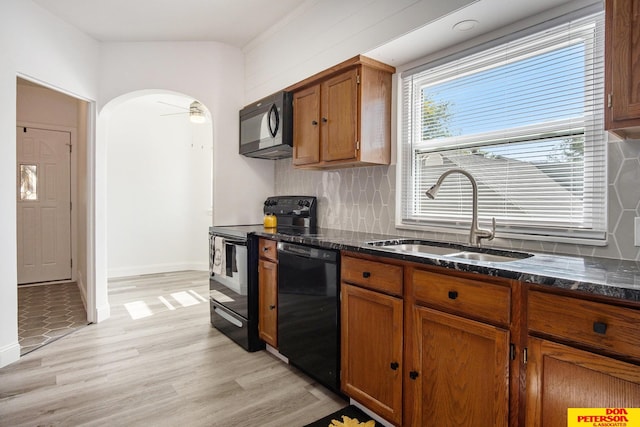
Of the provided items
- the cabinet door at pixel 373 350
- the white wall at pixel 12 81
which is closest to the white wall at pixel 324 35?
the cabinet door at pixel 373 350

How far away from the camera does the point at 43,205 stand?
5.02 metres

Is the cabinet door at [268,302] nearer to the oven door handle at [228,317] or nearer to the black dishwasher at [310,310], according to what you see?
the black dishwasher at [310,310]

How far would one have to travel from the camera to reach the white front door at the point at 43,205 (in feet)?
16.1

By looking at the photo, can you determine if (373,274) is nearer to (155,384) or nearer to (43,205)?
(155,384)

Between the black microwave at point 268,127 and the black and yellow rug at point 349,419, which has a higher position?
→ the black microwave at point 268,127

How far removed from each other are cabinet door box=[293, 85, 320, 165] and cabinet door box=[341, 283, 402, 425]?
1.20 m

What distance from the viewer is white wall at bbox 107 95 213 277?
5.50 m

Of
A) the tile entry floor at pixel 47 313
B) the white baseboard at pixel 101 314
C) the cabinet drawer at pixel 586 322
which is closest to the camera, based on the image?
the cabinet drawer at pixel 586 322

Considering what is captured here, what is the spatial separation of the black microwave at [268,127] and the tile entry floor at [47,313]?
2.40 metres

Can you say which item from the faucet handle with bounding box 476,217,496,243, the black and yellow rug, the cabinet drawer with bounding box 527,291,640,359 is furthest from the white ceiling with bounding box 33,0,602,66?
the black and yellow rug

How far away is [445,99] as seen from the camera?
2293 millimetres

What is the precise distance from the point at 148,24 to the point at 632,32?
356 cm

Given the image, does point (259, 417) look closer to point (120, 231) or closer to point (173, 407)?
point (173, 407)

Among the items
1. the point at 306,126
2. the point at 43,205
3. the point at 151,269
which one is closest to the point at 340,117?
the point at 306,126
